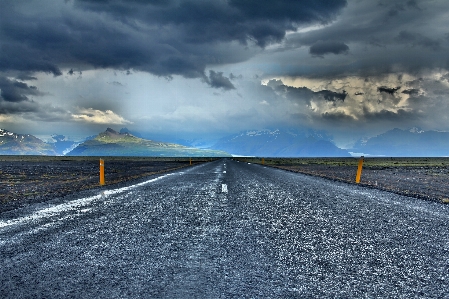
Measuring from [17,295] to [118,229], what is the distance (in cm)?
256

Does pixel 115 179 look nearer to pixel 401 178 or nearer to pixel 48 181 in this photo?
pixel 48 181

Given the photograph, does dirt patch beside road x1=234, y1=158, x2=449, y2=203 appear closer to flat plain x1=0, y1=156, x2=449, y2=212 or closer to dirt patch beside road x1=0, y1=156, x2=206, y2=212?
flat plain x1=0, y1=156, x2=449, y2=212

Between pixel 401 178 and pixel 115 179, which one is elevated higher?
pixel 401 178

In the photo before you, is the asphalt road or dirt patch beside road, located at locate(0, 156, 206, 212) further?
dirt patch beside road, located at locate(0, 156, 206, 212)

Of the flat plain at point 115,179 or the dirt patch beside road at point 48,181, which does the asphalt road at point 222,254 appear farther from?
the flat plain at point 115,179

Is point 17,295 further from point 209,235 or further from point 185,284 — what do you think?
point 209,235

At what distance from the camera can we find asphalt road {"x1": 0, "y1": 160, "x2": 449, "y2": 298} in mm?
2881

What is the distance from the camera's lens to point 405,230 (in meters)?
5.48

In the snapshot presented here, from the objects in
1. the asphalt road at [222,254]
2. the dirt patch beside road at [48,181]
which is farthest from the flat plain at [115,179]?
the asphalt road at [222,254]

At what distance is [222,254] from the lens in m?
3.88

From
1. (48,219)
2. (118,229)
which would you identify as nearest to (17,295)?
(118,229)

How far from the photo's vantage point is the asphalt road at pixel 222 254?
9.45ft

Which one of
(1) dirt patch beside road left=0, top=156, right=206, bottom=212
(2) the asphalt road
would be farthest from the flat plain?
(2) the asphalt road

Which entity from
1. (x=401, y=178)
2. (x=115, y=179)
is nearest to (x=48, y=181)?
(x=115, y=179)
